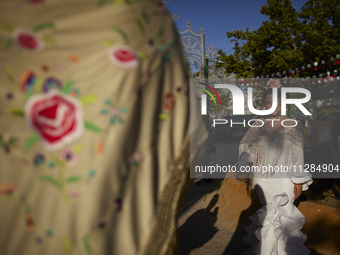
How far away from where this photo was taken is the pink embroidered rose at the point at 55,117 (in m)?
0.98

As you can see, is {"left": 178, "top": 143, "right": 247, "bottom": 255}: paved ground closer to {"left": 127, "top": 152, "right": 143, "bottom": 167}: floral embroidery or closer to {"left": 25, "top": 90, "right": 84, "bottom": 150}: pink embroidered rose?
{"left": 127, "top": 152, "right": 143, "bottom": 167}: floral embroidery

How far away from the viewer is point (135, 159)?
1.04 m

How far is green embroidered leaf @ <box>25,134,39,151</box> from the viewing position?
3.21 feet

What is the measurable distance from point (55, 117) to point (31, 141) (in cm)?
10

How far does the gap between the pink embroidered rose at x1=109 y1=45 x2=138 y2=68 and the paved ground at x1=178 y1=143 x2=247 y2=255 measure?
4.38 metres

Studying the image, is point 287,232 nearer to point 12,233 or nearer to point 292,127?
point 292,127

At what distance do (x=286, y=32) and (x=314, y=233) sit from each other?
40.2 ft

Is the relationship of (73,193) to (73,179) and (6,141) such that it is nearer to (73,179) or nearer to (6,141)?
(73,179)

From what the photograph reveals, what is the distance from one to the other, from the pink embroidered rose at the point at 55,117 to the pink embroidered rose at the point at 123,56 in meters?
0.18

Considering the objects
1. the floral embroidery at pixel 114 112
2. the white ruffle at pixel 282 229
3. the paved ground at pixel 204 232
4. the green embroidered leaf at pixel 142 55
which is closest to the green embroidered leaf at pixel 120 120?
the floral embroidery at pixel 114 112

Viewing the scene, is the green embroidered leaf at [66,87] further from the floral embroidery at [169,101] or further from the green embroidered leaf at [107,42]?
the floral embroidery at [169,101]

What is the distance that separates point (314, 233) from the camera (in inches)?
186

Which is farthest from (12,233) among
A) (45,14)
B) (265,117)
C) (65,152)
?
(265,117)

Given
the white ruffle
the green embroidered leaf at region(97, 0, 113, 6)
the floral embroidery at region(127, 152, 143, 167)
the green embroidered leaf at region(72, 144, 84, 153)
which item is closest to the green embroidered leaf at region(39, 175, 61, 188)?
the green embroidered leaf at region(72, 144, 84, 153)
